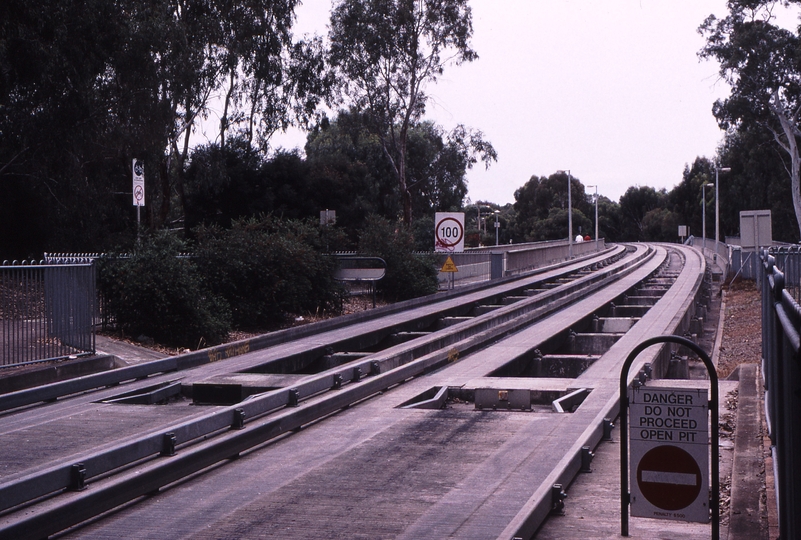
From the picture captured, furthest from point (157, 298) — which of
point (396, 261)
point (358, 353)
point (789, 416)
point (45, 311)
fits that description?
point (789, 416)

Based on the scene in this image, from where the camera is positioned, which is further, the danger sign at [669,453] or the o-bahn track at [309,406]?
the o-bahn track at [309,406]

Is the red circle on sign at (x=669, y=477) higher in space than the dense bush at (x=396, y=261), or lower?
lower

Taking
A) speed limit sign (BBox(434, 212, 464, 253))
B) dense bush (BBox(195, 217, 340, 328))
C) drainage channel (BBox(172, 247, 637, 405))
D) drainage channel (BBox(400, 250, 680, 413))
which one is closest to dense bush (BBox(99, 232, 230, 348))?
dense bush (BBox(195, 217, 340, 328))

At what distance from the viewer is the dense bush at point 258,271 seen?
2006 cm

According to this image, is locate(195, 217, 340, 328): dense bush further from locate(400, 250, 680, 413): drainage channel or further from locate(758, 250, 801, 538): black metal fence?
locate(758, 250, 801, 538): black metal fence

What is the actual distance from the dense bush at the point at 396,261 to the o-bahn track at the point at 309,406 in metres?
5.94

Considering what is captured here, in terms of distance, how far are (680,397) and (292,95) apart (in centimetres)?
4471

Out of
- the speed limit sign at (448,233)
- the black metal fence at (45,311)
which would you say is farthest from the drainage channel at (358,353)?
the black metal fence at (45,311)

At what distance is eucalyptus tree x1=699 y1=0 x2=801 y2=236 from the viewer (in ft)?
169

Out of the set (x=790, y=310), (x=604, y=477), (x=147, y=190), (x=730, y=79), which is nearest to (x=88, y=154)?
(x=147, y=190)

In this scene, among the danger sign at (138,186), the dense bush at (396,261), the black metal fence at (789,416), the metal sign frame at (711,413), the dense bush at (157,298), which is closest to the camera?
the black metal fence at (789,416)

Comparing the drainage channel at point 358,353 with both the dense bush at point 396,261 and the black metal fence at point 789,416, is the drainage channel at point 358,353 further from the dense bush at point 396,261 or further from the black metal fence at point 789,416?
the black metal fence at point 789,416

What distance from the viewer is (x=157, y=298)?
16.6 metres

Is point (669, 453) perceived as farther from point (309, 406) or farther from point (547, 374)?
point (547, 374)
